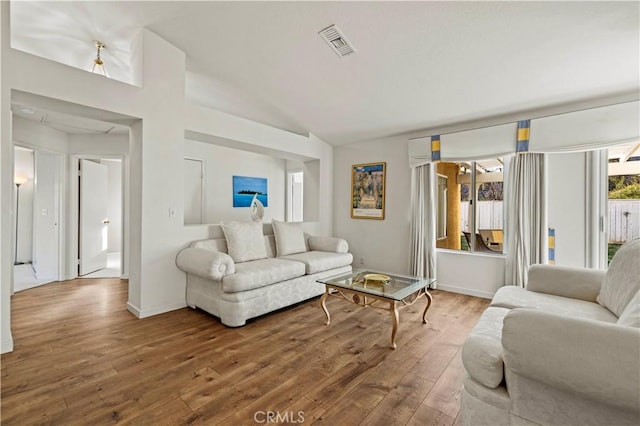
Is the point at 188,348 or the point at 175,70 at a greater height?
the point at 175,70

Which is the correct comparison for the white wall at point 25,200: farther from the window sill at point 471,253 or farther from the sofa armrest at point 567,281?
the sofa armrest at point 567,281

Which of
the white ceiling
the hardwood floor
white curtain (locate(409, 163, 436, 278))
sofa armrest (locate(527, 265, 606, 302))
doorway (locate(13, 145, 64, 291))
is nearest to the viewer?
the hardwood floor

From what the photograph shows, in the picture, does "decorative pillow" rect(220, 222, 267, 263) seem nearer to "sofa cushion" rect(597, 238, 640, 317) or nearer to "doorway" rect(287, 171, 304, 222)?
"doorway" rect(287, 171, 304, 222)

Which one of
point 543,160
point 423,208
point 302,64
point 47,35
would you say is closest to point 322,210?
point 423,208

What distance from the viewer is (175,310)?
321 cm

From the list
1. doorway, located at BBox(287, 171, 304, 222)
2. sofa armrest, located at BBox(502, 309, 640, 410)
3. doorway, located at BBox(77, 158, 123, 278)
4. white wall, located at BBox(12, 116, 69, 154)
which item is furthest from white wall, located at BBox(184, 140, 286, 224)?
sofa armrest, located at BBox(502, 309, 640, 410)

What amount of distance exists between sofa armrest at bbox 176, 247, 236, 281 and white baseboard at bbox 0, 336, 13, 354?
136 centimetres

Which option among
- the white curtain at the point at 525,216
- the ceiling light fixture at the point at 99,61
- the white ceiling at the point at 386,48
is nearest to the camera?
the white ceiling at the point at 386,48

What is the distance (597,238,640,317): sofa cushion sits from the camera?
5.54 ft

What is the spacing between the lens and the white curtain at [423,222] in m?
4.17

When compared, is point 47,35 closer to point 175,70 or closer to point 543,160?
point 175,70

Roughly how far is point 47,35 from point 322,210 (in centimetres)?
407

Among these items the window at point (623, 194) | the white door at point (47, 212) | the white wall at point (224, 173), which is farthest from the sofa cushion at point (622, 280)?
the white door at point (47, 212)

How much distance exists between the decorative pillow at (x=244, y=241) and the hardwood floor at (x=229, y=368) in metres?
0.78
